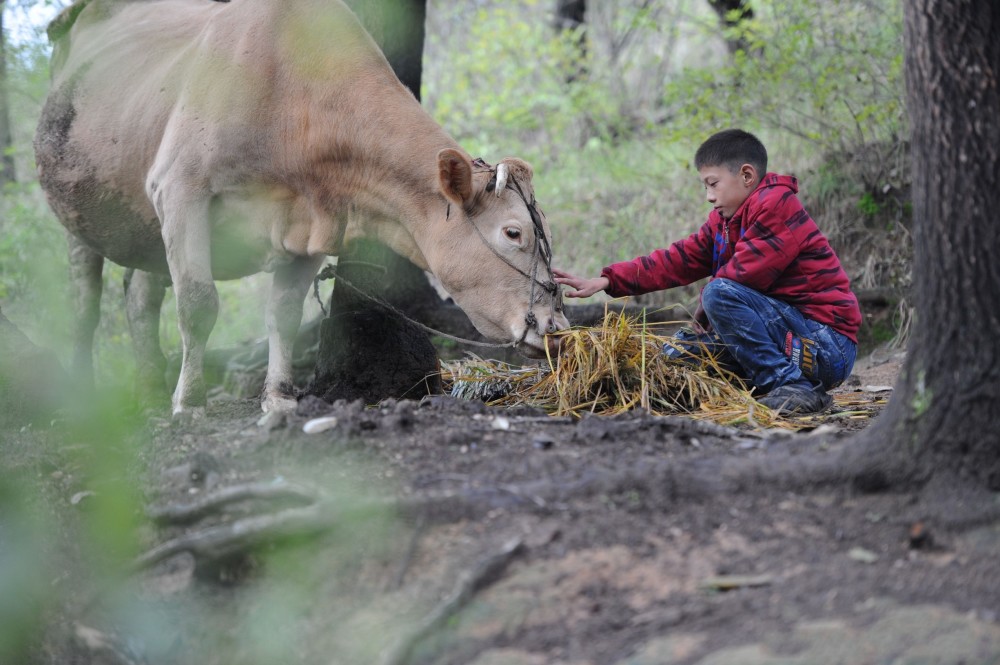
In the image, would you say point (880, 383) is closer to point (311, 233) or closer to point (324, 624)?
point (311, 233)

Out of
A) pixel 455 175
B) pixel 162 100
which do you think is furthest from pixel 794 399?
pixel 162 100

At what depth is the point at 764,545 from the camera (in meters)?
2.85

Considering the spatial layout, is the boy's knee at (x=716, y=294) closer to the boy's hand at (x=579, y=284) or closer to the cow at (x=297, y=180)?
the boy's hand at (x=579, y=284)

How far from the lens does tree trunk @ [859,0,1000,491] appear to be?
2.95m

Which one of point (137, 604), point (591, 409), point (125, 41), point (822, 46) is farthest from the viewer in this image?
point (822, 46)

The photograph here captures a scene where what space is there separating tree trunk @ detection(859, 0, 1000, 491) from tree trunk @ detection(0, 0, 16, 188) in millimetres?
6691

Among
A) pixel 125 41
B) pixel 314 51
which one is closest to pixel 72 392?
pixel 314 51

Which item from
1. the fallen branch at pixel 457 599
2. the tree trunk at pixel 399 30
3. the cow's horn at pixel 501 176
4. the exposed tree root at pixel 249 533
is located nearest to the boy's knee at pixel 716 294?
the cow's horn at pixel 501 176

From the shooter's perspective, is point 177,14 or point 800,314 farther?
point 177,14

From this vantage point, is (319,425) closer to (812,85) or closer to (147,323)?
(147,323)

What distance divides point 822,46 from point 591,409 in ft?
18.5

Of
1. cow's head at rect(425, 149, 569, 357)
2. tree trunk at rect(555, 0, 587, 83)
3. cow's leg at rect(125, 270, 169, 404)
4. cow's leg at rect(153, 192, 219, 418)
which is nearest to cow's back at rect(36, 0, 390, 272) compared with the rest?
cow's leg at rect(153, 192, 219, 418)

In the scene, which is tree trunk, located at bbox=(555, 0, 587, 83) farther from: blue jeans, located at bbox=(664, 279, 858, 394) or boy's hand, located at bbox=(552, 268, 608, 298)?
blue jeans, located at bbox=(664, 279, 858, 394)

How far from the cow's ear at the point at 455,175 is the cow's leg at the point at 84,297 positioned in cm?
352
